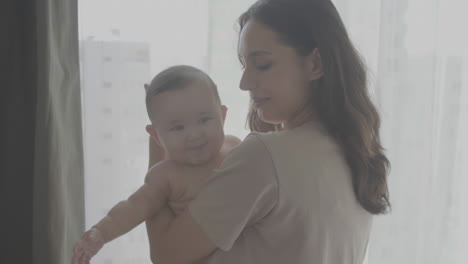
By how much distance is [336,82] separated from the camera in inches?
40.9


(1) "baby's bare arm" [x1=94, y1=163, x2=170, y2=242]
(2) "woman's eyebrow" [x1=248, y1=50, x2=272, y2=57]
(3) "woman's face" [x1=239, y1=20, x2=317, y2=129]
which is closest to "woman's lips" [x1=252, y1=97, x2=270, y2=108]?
(3) "woman's face" [x1=239, y1=20, x2=317, y2=129]

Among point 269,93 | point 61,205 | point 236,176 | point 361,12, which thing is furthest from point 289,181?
point 361,12

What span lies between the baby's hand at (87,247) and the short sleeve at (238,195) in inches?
11.2

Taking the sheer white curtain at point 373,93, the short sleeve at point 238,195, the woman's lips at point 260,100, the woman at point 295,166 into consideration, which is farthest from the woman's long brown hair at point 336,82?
the sheer white curtain at point 373,93

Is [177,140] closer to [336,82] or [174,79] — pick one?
[174,79]

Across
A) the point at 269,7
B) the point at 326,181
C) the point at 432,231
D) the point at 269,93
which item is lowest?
the point at 432,231

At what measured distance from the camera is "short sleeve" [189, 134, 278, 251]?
849mm

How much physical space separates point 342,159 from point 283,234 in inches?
9.3

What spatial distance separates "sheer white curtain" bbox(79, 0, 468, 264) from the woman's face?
78cm

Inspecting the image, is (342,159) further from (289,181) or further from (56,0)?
(56,0)

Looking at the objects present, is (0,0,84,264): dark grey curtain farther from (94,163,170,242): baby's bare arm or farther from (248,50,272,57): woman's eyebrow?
(248,50,272,57): woman's eyebrow

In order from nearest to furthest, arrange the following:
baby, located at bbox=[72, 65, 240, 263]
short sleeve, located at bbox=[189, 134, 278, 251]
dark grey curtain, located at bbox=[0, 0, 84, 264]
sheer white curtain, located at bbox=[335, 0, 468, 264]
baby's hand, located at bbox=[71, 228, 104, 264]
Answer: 1. short sleeve, located at bbox=[189, 134, 278, 251]
2. baby's hand, located at bbox=[71, 228, 104, 264]
3. baby, located at bbox=[72, 65, 240, 263]
4. dark grey curtain, located at bbox=[0, 0, 84, 264]
5. sheer white curtain, located at bbox=[335, 0, 468, 264]

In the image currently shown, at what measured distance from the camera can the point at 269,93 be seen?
1042 millimetres

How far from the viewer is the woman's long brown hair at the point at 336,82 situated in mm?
1004
